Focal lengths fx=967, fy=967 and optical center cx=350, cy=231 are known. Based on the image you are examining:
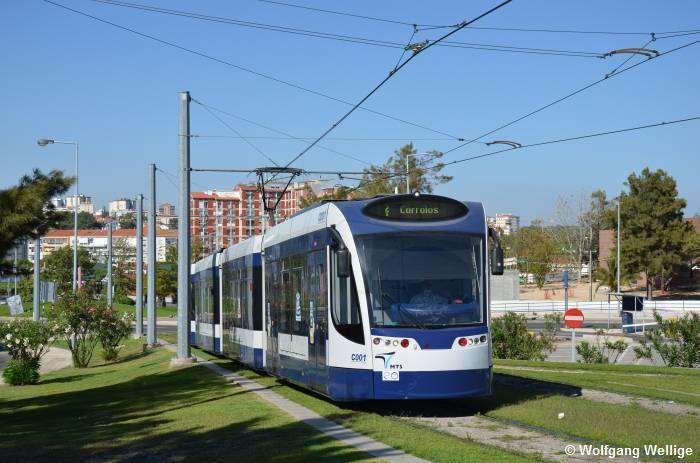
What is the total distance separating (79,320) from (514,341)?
16510mm

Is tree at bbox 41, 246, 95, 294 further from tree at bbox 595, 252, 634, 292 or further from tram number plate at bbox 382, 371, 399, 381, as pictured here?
tram number plate at bbox 382, 371, 399, 381

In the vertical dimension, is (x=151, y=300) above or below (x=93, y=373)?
above

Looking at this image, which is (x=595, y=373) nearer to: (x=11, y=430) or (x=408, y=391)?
(x=408, y=391)

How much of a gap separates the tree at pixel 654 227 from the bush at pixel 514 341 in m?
46.3

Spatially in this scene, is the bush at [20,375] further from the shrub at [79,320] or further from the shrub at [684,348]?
the shrub at [684,348]

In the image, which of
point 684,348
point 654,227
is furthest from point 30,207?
point 654,227

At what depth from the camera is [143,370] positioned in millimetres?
28969

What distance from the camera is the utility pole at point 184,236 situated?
27016 millimetres

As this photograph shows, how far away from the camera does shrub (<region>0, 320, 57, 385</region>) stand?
3030 centimetres

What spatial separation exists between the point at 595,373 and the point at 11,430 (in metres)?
13.3

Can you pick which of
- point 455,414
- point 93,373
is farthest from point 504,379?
point 93,373

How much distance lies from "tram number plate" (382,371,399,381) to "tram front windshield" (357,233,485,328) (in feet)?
2.23

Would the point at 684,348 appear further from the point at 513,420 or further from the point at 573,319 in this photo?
the point at 513,420

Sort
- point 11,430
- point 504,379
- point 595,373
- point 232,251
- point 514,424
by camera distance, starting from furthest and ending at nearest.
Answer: point 232,251, point 595,373, point 504,379, point 11,430, point 514,424
